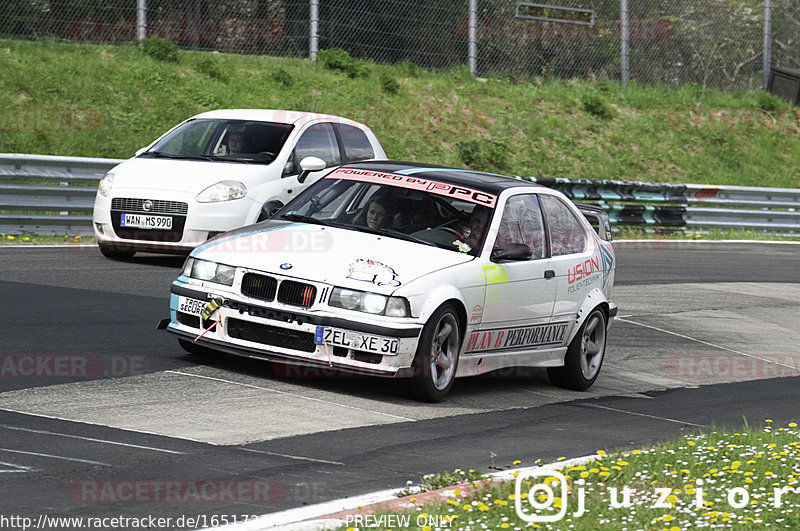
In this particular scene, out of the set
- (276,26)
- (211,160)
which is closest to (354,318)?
(211,160)

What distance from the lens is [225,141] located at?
14039 mm

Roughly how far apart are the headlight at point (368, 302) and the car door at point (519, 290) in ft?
2.79

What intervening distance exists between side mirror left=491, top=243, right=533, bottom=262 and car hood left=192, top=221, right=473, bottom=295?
0.27m

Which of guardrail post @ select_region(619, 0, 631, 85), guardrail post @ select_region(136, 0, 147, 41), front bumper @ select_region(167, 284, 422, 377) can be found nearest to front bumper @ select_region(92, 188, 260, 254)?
front bumper @ select_region(167, 284, 422, 377)

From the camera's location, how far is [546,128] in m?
26.3

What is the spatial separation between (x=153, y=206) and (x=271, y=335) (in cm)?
541

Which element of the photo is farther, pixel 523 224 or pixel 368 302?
pixel 523 224

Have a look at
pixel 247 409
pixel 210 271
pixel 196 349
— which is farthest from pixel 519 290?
pixel 247 409

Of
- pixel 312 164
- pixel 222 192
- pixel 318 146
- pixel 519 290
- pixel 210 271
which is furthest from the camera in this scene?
pixel 318 146

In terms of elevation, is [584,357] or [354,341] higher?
[354,341]

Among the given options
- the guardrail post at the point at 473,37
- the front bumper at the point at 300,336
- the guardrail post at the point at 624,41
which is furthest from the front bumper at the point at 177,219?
the guardrail post at the point at 624,41

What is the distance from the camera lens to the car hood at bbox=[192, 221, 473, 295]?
795 centimetres

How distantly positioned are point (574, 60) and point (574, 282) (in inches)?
772
